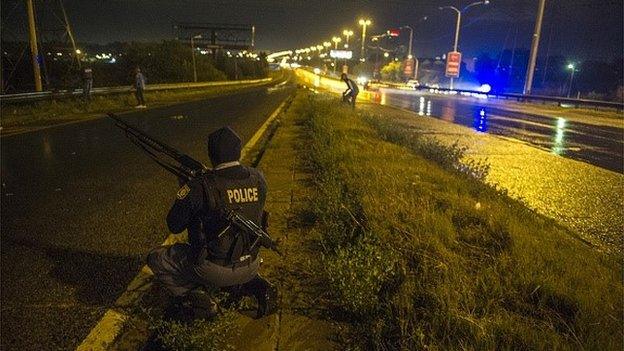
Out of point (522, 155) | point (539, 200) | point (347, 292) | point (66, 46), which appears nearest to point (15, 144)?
point (347, 292)

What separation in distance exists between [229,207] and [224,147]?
0.39m

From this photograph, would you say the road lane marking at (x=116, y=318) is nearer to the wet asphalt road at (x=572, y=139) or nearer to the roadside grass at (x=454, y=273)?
the roadside grass at (x=454, y=273)

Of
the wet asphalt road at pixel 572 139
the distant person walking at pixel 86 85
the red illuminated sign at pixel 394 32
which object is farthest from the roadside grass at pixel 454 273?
the red illuminated sign at pixel 394 32

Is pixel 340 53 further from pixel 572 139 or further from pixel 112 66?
pixel 572 139

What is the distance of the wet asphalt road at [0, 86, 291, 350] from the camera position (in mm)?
3430

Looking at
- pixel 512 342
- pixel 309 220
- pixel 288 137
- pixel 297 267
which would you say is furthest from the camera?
pixel 288 137

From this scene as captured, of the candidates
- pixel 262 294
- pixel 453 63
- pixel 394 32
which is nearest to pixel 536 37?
pixel 453 63

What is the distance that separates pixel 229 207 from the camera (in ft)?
9.25

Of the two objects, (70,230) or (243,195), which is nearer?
(243,195)

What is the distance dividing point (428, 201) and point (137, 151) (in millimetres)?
7498

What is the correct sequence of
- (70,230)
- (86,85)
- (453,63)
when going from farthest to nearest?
1. (453,63)
2. (86,85)
3. (70,230)

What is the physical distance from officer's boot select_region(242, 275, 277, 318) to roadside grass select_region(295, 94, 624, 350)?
47cm

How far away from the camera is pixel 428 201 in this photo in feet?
18.4

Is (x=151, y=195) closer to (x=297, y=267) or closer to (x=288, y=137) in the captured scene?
(x=297, y=267)
